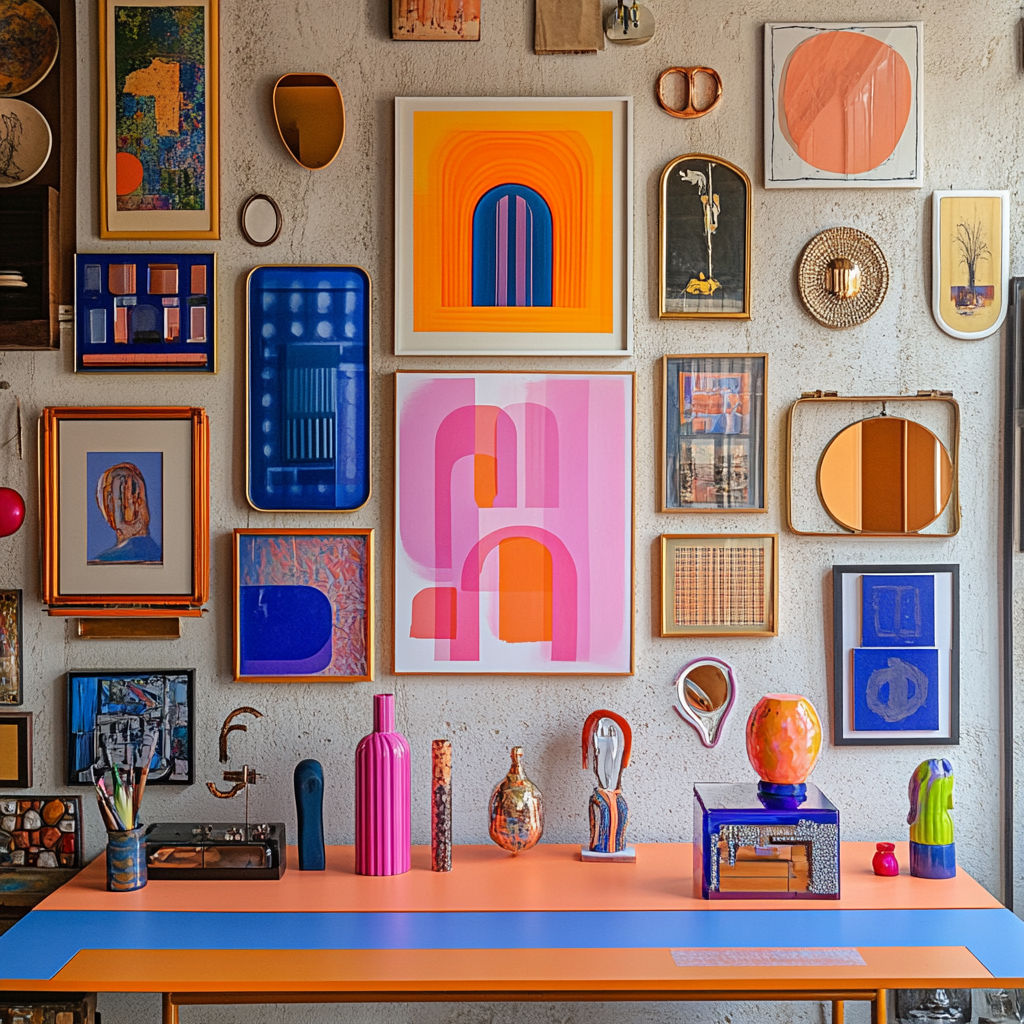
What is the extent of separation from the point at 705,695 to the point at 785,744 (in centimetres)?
31

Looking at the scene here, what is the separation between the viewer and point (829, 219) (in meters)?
2.08

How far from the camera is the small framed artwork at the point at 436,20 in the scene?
2.04 m

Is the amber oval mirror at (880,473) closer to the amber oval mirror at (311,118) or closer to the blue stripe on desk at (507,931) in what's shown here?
the blue stripe on desk at (507,931)

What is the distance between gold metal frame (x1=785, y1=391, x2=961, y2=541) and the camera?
Result: 206 cm

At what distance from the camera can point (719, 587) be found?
2068 millimetres

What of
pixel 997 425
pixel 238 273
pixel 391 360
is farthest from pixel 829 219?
pixel 238 273

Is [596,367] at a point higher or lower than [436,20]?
lower

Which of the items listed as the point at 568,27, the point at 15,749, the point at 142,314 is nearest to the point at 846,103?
the point at 568,27

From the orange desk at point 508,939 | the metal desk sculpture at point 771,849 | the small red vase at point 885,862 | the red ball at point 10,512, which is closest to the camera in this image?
the orange desk at point 508,939

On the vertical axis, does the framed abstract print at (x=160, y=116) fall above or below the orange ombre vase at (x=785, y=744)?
above

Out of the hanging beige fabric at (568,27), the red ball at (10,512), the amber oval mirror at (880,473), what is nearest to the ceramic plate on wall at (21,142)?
the red ball at (10,512)

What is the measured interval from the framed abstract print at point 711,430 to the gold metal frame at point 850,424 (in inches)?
2.3

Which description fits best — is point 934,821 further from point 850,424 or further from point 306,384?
point 306,384

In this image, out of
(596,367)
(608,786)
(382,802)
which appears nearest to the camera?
(382,802)
